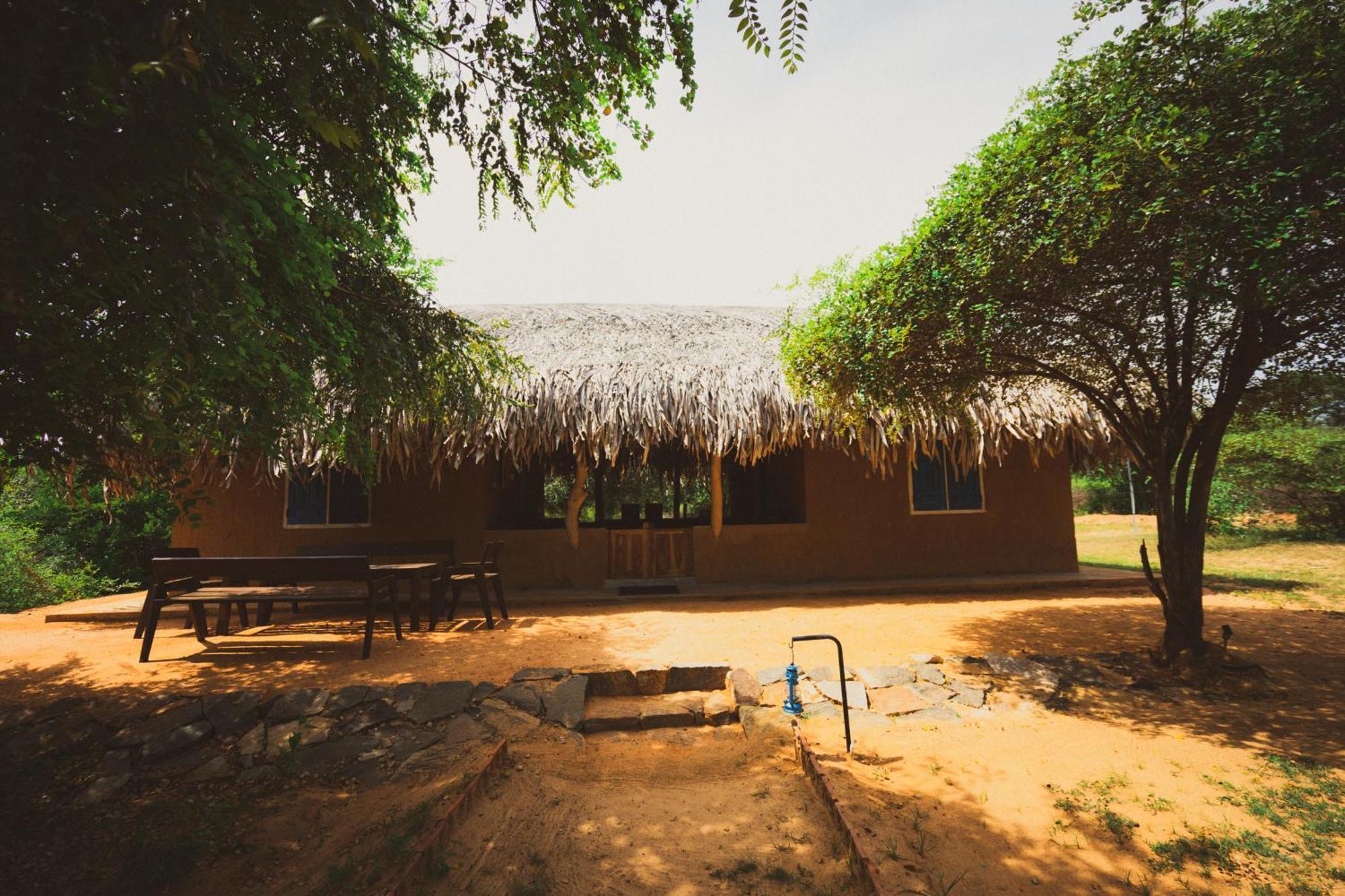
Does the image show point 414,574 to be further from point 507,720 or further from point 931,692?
point 931,692

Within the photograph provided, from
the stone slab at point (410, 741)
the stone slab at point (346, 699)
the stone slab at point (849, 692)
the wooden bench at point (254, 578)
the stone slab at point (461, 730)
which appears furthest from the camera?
the wooden bench at point (254, 578)

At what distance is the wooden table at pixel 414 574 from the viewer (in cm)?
539

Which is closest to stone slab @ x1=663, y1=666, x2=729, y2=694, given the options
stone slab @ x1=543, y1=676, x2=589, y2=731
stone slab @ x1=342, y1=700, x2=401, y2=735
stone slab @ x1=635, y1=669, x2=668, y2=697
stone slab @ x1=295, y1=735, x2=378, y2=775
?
stone slab @ x1=635, y1=669, x2=668, y2=697

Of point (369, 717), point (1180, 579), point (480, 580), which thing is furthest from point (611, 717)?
point (1180, 579)

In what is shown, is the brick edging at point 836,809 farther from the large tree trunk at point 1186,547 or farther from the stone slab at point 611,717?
the large tree trunk at point 1186,547

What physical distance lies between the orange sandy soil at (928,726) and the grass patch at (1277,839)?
0.05 m

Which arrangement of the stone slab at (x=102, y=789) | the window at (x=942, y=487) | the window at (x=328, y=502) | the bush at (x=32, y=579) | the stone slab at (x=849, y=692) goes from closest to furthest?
the stone slab at (x=102, y=789), the stone slab at (x=849, y=692), the bush at (x=32, y=579), the window at (x=328, y=502), the window at (x=942, y=487)

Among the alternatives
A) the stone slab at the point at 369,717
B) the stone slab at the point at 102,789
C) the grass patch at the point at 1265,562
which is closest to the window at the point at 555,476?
the stone slab at the point at 369,717

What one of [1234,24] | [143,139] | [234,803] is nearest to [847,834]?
[234,803]

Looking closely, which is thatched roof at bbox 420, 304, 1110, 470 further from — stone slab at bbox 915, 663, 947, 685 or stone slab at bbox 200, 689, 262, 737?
stone slab at bbox 200, 689, 262, 737

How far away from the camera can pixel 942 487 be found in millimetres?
8797

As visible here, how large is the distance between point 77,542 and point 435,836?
11457 millimetres

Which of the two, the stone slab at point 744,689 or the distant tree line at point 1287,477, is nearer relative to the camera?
the stone slab at point 744,689

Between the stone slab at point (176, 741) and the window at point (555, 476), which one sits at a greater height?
the window at point (555, 476)
